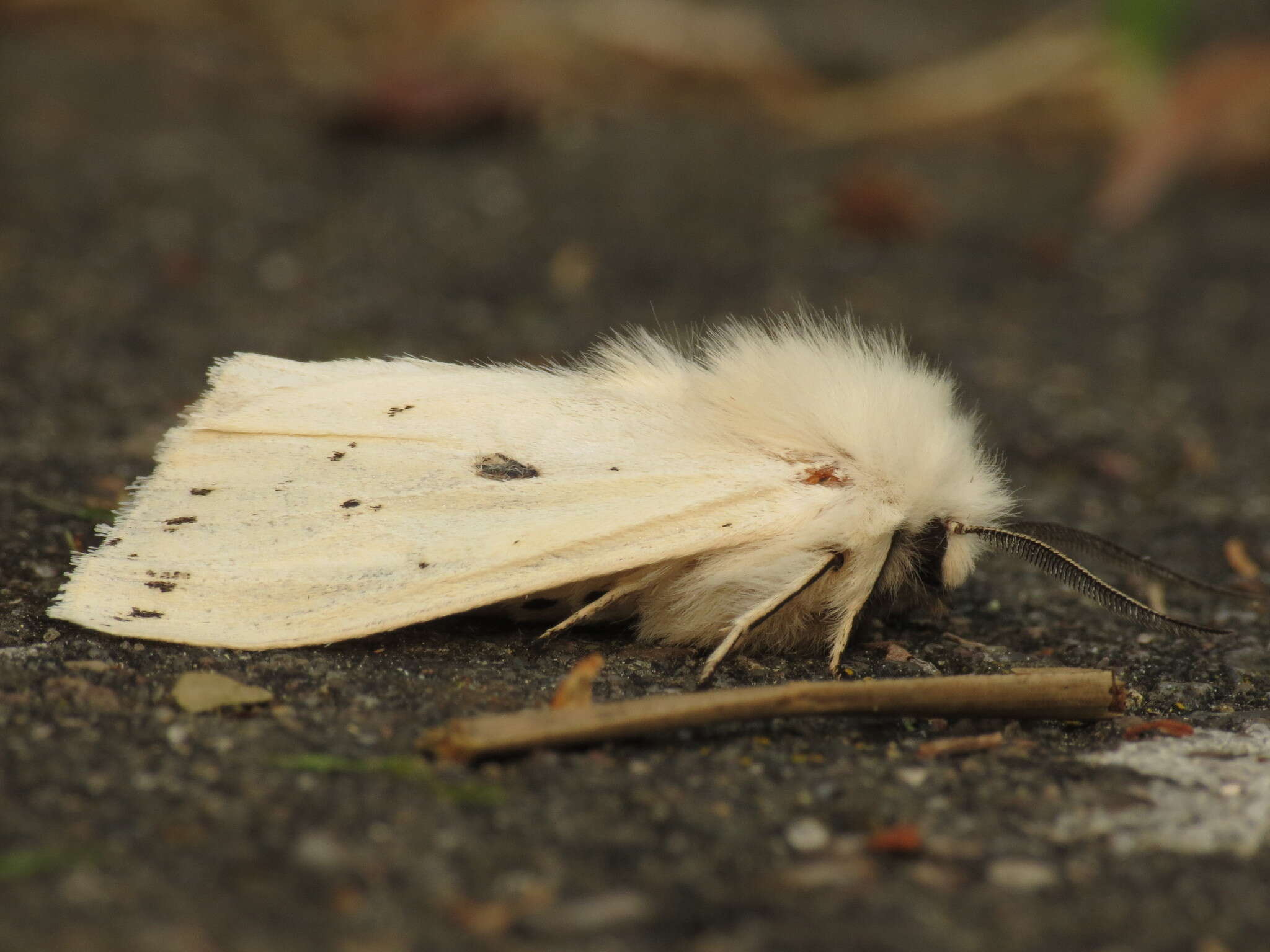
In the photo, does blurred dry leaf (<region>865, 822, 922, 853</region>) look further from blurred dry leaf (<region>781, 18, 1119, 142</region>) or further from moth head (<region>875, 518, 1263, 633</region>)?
blurred dry leaf (<region>781, 18, 1119, 142</region>)

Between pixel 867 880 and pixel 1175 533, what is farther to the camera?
pixel 1175 533

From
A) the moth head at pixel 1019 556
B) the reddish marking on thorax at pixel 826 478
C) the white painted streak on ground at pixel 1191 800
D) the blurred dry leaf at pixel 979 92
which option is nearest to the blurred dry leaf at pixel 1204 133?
the blurred dry leaf at pixel 979 92

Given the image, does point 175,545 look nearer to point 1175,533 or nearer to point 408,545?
point 408,545

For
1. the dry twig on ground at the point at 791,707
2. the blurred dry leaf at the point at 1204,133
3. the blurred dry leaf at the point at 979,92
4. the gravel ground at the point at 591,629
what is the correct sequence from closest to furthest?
1. the gravel ground at the point at 591,629
2. the dry twig on ground at the point at 791,707
3. the blurred dry leaf at the point at 1204,133
4. the blurred dry leaf at the point at 979,92

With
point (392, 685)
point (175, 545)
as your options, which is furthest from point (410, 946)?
point (175, 545)

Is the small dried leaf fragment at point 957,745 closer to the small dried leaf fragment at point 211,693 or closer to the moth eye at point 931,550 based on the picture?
the moth eye at point 931,550

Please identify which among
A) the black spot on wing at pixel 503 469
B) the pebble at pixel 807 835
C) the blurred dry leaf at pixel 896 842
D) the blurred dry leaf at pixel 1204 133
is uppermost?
the blurred dry leaf at pixel 1204 133

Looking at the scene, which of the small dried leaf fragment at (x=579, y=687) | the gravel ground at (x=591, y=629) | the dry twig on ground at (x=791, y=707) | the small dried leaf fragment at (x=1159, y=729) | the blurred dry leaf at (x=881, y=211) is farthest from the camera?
the blurred dry leaf at (x=881, y=211)

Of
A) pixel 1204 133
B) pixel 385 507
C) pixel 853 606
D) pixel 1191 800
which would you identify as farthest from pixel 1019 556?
pixel 1204 133
